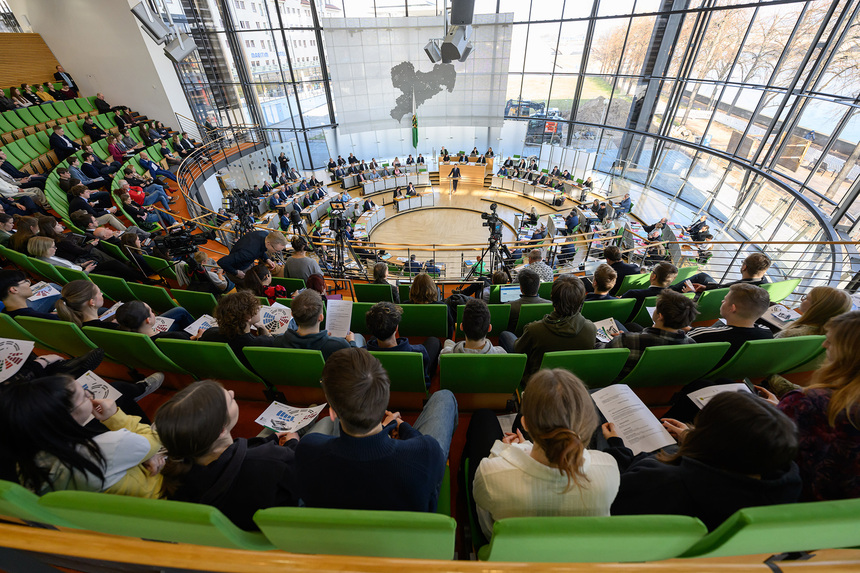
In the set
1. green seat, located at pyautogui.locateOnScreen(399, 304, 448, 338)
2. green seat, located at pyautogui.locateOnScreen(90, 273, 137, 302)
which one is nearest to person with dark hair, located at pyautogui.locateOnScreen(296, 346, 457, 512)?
green seat, located at pyautogui.locateOnScreen(399, 304, 448, 338)

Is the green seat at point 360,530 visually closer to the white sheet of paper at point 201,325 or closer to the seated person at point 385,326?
the seated person at point 385,326

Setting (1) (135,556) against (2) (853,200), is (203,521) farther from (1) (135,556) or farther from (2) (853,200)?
(2) (853,200)

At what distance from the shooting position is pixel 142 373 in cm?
308

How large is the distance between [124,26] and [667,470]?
17.9 metres

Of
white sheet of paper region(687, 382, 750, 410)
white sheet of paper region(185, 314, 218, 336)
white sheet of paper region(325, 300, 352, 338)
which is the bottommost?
white sheet of paper region(185, 314, 218, 336)

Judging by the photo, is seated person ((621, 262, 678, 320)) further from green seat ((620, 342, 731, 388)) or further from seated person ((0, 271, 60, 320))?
seated person ((0, 271, 60, 320))

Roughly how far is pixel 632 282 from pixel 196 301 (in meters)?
5.18

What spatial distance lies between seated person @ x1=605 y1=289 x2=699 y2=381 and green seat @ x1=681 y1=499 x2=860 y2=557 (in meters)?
1.29

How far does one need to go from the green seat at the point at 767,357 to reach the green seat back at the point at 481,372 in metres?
1.53

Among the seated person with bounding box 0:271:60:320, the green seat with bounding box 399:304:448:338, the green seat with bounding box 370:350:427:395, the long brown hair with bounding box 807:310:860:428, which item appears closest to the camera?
the long brown hair with bounding box 807:310:860:428

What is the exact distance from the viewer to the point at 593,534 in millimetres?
1014

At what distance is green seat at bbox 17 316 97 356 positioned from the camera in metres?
2.53

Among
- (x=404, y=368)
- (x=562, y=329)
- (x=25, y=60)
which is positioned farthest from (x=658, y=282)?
(x=25, y=60)

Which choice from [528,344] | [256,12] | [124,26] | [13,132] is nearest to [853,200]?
[528,344]
